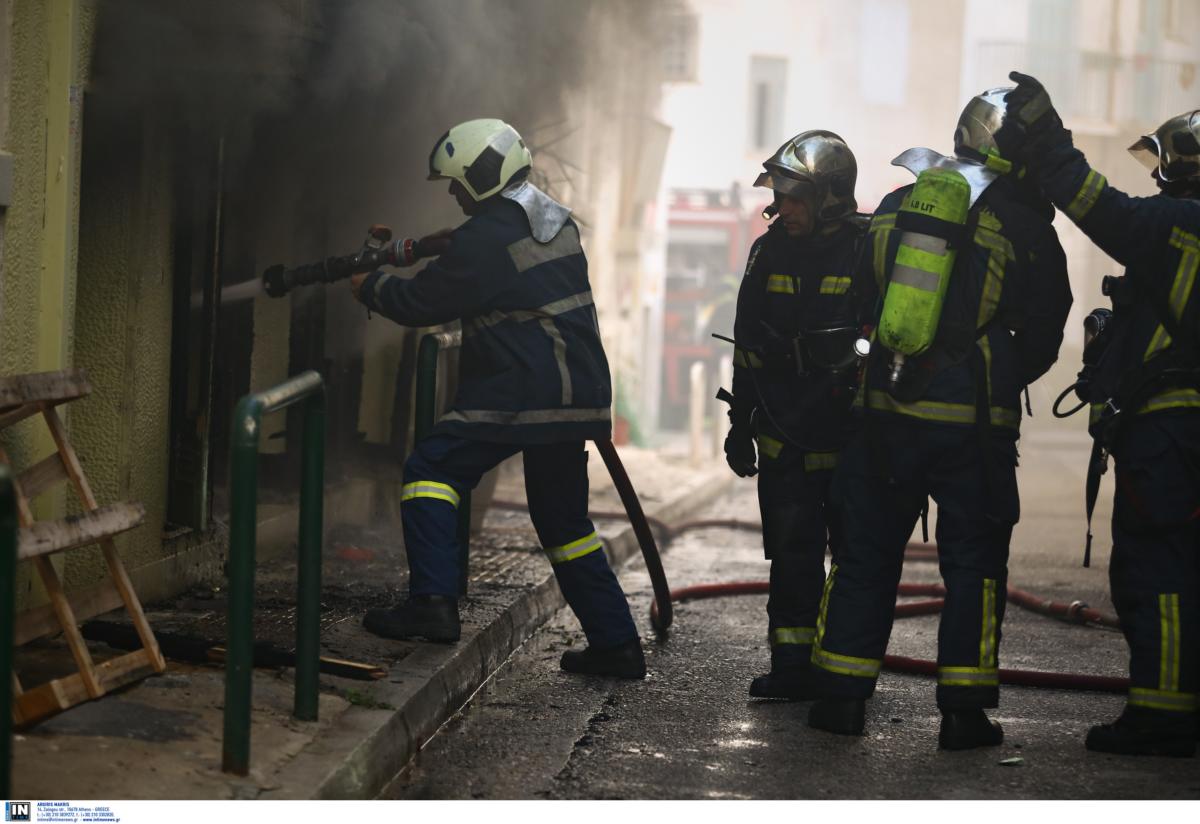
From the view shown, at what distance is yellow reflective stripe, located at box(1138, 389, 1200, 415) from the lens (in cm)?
458

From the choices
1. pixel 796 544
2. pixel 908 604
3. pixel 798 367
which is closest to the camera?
pixel 798 367

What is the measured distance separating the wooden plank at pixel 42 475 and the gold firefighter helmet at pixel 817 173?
7.52 feet

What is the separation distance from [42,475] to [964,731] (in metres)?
2.59

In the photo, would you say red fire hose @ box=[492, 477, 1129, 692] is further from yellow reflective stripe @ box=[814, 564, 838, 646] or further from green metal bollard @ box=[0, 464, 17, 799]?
green metal bollard @ box=[0, 464, 17, 799]

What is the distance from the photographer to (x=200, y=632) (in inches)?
204

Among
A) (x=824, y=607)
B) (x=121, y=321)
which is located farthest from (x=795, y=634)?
(x=121, y=321)

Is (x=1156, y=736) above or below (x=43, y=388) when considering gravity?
below

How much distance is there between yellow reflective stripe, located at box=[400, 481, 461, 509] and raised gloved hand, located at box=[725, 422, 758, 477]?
37.1 inches

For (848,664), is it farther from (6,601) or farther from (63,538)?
(6,601)

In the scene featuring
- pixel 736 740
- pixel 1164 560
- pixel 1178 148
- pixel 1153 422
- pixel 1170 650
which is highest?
pixel 1178 148

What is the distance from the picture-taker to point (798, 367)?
5309mm

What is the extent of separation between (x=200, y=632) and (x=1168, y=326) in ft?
9.94

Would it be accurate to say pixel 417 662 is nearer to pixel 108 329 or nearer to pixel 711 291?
pixel 108 329
